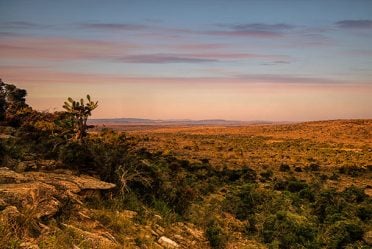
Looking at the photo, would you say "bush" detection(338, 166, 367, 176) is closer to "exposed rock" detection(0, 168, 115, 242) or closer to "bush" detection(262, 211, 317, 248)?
"bush" detection(262, 211, 317, 248)

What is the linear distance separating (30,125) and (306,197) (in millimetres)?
18914

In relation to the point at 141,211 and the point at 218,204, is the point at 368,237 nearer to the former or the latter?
the point at 218,204

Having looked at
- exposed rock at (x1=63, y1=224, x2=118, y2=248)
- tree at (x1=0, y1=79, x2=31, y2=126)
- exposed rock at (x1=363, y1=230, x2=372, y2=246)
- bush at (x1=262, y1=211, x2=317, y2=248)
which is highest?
tree at (x1=0, y1=79, x2=31, y2=126)

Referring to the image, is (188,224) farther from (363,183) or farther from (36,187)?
(363,183)

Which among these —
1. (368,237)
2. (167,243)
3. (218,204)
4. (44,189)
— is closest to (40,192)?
(44,189)

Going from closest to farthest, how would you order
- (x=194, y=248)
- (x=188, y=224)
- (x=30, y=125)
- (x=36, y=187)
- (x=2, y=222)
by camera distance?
1. (x=2, y=222)
2. (x=36, y=187)
3. (x=194, y=248)
4. (x=188, y=224)
5. (x=30, y=125)

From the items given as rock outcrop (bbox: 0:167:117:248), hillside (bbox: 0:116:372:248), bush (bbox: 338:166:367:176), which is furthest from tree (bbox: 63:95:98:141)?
bush (bbox: 338:166:367:176)

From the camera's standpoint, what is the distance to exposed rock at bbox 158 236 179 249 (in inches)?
A: 438

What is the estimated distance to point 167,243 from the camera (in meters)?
11.3

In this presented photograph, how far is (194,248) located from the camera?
1194cm

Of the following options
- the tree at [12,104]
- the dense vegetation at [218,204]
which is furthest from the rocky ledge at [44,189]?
the tree at [12,104]

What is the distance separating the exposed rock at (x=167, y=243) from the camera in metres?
11.1

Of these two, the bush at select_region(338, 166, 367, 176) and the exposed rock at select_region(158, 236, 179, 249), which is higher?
the exposed rock at select_region(158, 236, 179, 249)

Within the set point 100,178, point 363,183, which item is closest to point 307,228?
point 100,178
